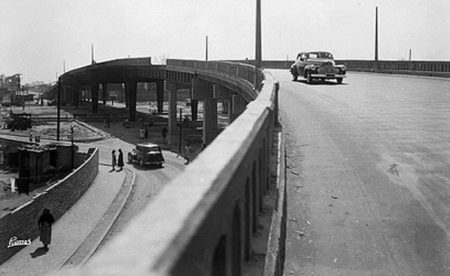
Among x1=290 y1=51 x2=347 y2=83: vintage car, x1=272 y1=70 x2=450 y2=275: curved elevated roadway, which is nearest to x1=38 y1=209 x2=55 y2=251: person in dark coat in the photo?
x1=272 y1=70 x2=450 y2=275: curved elevated roadway

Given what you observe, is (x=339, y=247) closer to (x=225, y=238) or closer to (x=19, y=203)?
(x=225, y=238)

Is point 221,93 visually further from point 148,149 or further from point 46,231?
point 46,231

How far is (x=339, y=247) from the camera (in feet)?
22.9

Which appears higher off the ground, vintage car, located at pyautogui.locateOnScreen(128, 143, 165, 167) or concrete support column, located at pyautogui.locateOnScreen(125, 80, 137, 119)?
concrete support column, located at pyautogui.locateOnScreen(125, 80, 137, 119)

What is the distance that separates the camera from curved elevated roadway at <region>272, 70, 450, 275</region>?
6648 mm

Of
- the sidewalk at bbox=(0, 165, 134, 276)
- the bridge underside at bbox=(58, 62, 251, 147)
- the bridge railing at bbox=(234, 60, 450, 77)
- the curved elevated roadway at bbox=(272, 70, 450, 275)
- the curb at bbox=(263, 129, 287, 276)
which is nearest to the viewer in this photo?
the curb at bbox=(263, 129, 287, 276)

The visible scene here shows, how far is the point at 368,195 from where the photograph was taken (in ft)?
29.8

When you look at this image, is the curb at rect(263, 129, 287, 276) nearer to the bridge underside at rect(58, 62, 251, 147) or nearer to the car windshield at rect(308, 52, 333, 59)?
the bridge underside at rect(58, 62, 251, 147)

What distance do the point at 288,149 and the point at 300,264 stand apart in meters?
6.26

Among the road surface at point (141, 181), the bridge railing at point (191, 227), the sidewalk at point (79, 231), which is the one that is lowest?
the sidewalk at point (79, 231)

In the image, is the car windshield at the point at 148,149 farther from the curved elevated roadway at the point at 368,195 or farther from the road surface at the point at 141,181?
the curved elevated roadway at the point at 368,195

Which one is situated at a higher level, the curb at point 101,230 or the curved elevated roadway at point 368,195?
the curved elevated roadway at point 368,195

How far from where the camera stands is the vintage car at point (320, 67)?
33.9 m

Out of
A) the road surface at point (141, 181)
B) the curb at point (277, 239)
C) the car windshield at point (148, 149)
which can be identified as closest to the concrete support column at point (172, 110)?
the road surface at point (141, 181)
